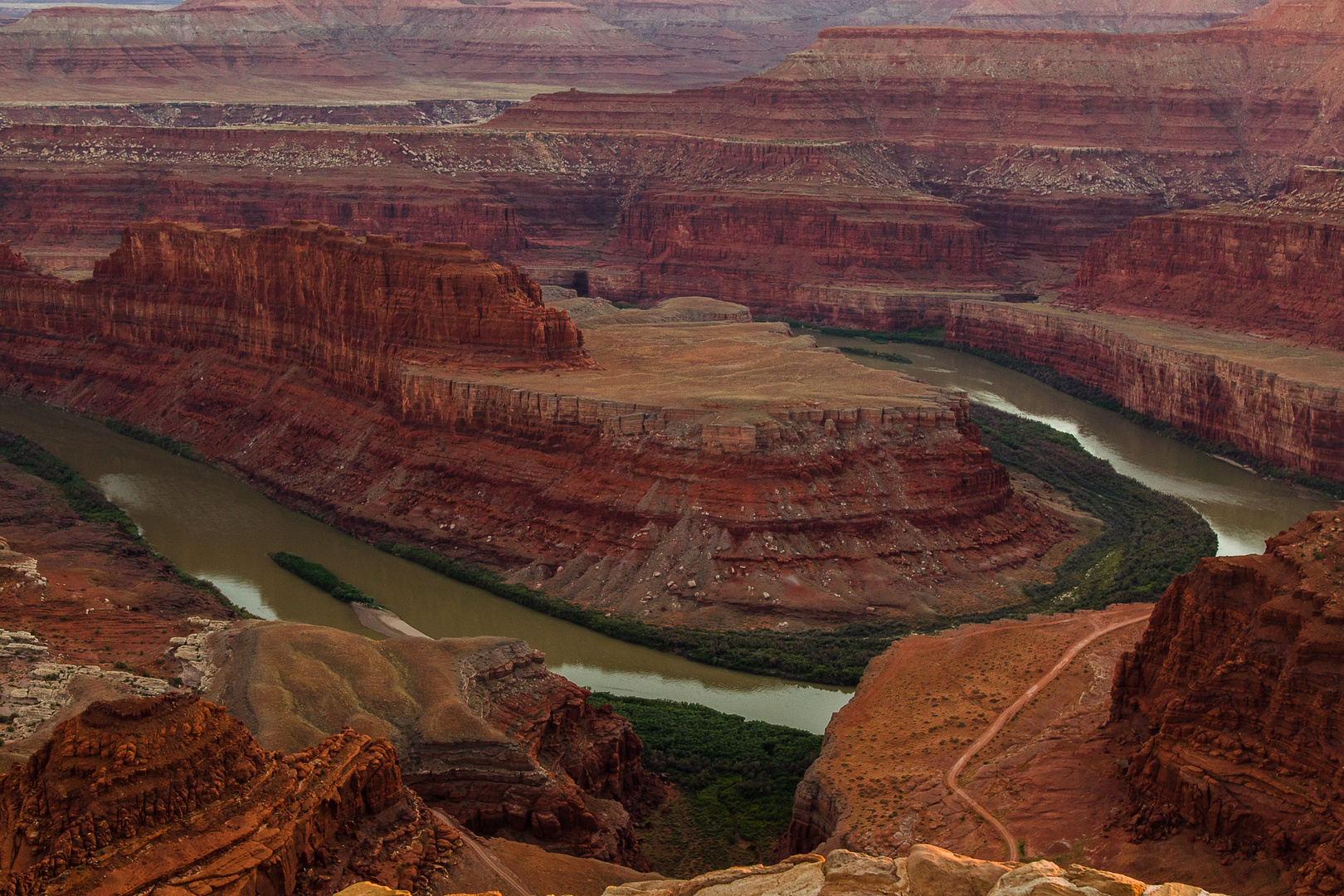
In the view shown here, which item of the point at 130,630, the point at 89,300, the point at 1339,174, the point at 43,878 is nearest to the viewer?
the point at 43,878

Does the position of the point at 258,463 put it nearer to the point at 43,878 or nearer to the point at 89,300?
the point at 89,300

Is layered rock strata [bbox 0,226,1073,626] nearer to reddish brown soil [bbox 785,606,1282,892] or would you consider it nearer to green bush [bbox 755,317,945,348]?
reddish brown soil [bbox 785,606,1282,892]

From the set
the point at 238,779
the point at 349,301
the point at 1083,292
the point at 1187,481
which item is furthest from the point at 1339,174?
the point at 238,779

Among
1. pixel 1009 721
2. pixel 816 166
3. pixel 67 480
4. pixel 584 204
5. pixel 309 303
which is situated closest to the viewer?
pixel 1009 721

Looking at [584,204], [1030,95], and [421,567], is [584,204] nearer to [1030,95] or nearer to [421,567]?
[1030,95]

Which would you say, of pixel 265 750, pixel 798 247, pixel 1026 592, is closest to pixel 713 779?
pixel 265 750

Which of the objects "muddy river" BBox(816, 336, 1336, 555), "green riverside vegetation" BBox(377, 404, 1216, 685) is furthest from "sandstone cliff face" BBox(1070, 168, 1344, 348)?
"green riverside vegetation" BBox(377, 404, 1216, 685)

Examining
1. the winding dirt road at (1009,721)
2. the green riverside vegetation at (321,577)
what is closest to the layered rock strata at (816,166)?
the green riverside vegetation at (321,577)
